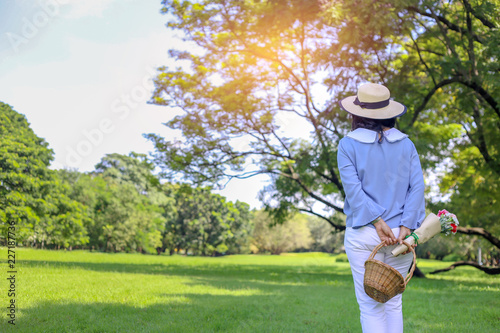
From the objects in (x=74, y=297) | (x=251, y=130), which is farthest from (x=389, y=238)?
(x=251, y=130)

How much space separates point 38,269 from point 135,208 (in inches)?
1153

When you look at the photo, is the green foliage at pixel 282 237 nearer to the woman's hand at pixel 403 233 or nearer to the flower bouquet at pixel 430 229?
the flower bouquet at pixel 430 229

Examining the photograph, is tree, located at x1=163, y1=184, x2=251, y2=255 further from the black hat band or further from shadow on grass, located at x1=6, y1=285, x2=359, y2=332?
the black hat band

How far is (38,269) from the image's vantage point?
759 centimetres

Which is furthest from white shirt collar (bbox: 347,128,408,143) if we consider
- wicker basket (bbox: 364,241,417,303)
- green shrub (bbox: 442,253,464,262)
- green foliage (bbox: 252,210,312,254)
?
green foliage (bbox: 252,210,312,254)

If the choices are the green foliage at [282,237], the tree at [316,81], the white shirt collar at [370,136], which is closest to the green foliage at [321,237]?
the green foliage at [282,237]

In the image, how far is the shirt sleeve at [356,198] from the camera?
2.75 meters

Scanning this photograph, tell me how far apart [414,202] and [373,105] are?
2.71 ft

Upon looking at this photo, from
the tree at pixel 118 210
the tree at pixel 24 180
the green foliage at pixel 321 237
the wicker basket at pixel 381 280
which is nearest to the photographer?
the wicker basket at pixel 381 280

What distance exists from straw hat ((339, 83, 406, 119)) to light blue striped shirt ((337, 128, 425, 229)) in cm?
17

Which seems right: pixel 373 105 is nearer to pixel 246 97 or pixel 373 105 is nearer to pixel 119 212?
pixel 246 97

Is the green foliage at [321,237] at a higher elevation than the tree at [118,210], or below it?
below

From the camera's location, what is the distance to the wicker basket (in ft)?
8.53

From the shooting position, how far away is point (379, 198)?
9.41 ft
